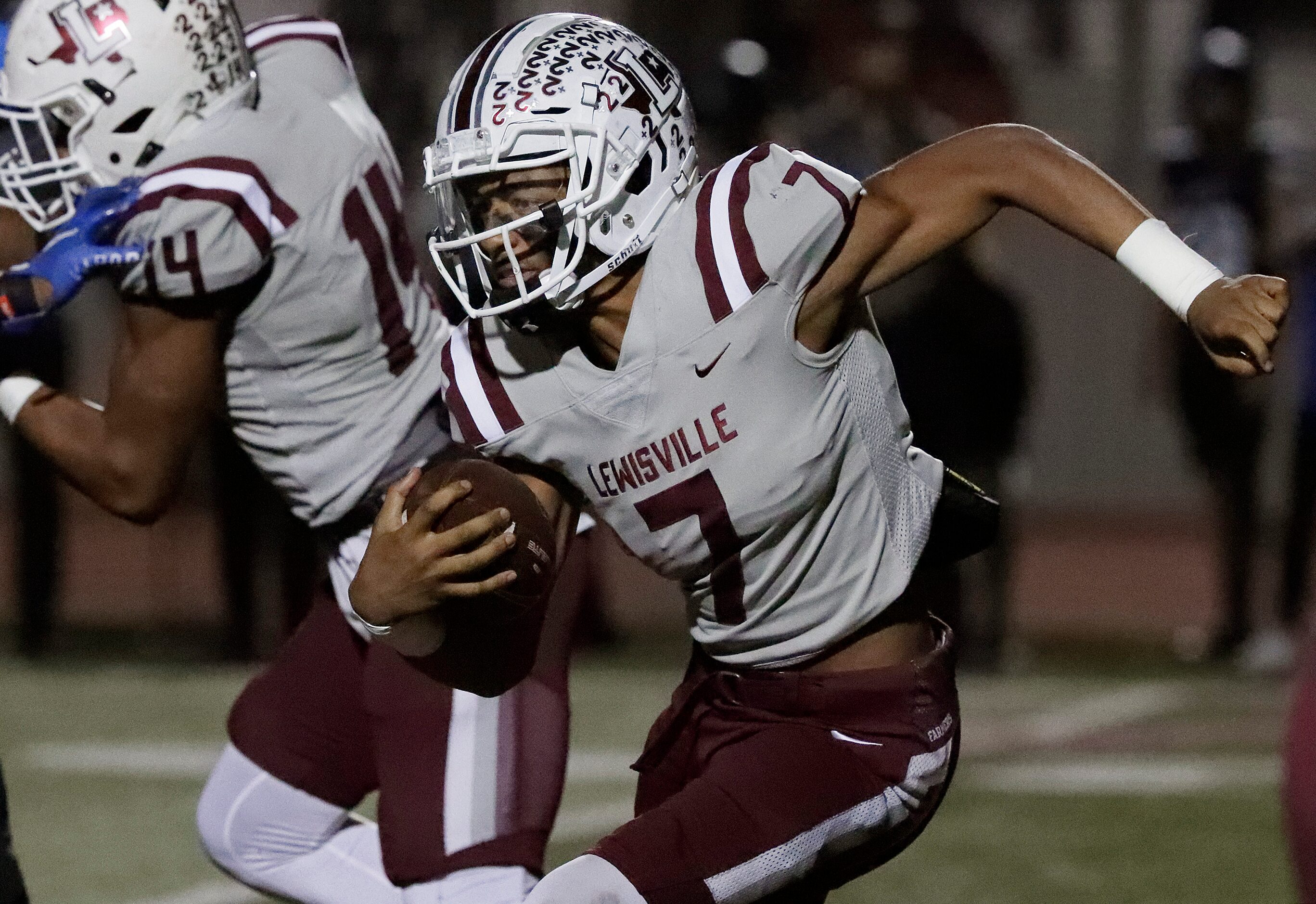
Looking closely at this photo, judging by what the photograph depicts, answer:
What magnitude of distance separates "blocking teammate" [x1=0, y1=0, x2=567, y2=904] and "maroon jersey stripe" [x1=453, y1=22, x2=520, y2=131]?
428mm

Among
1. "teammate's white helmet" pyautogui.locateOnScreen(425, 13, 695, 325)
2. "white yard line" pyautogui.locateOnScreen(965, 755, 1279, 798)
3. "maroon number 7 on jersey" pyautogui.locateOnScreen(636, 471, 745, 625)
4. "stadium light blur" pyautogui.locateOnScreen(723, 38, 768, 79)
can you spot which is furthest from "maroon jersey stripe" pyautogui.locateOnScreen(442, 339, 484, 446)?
"stadium light blur" pyautogui.locateOnScreen(723, 38, 768, 79)

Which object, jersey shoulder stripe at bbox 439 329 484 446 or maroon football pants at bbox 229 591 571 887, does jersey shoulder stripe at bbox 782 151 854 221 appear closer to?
jersey shoulder stripe at bbox 439 329 484 446

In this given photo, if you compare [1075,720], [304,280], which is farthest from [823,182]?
[1075,720]

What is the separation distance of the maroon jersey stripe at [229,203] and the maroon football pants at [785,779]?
905 millimetres

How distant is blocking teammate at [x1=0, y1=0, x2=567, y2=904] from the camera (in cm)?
287

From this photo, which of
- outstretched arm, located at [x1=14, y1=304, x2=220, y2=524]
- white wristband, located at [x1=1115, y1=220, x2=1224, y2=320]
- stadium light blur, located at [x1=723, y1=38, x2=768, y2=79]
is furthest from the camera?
stadium light blur, located at [x1=723, y1=38, x2=768, y2=79]

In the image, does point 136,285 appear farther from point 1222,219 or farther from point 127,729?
point 1222,219

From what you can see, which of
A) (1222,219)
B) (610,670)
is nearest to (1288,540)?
(1222,219)

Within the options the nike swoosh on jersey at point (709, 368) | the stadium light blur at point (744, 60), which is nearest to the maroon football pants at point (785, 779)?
the nike swoosh on jersey at point (709, 368)

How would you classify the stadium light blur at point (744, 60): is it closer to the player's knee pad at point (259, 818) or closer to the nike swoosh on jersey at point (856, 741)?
the player's knee pad at point (259, 818)

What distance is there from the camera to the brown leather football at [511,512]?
2553mm

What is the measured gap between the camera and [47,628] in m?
7.53

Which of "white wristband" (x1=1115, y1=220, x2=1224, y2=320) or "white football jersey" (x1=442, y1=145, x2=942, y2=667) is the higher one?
"white wristband" (x1=1115, y1=220, x2=1224, y2=320)

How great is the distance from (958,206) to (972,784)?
297 centimetres
